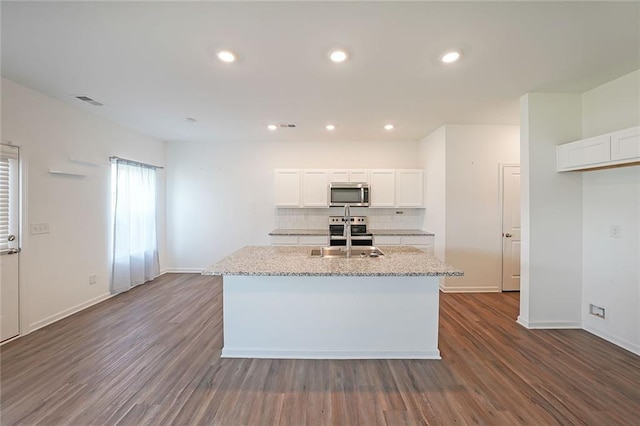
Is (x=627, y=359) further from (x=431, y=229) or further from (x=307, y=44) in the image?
(x=307, y=44)

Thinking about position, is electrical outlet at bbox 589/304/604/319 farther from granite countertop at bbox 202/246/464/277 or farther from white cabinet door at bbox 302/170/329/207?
white cabinet door at bbox 302/170/329/207

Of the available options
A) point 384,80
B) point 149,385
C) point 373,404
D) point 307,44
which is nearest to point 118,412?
point 149,385

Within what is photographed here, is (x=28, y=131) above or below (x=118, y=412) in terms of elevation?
above

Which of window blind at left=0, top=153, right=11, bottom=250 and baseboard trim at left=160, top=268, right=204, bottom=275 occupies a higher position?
window blind at left=0, top=153, right=11, bottom=250

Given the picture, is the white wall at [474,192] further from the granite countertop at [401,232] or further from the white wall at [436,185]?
the granite countertop at [401,232]

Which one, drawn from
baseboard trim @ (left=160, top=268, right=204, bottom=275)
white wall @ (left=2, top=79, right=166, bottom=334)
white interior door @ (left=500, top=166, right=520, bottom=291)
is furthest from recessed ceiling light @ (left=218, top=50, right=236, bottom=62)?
baseboard trim @ (left=160, top=268, right=204, bottom=275)

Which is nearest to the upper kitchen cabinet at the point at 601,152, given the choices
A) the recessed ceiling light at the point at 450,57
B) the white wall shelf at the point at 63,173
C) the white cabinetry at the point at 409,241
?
the recessed ceiling light at the point at 450,57

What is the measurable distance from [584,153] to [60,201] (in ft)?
18.9

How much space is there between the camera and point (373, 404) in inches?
74.3

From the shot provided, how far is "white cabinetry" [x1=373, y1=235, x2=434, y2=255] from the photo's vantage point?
15.3 feet

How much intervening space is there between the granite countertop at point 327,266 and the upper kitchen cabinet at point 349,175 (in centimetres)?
227

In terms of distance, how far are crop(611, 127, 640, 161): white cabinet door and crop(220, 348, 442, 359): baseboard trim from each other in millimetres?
2300

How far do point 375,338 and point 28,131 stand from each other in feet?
13.7

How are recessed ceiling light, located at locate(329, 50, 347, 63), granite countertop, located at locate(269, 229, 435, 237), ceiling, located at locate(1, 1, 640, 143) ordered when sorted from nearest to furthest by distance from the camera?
ceiling, located at locate(1, 1, 640, 143), recessed ceiling light, located at locate(329, 50, 347, 63), granite countertop, located at locate(269, 229, 435, 237)
